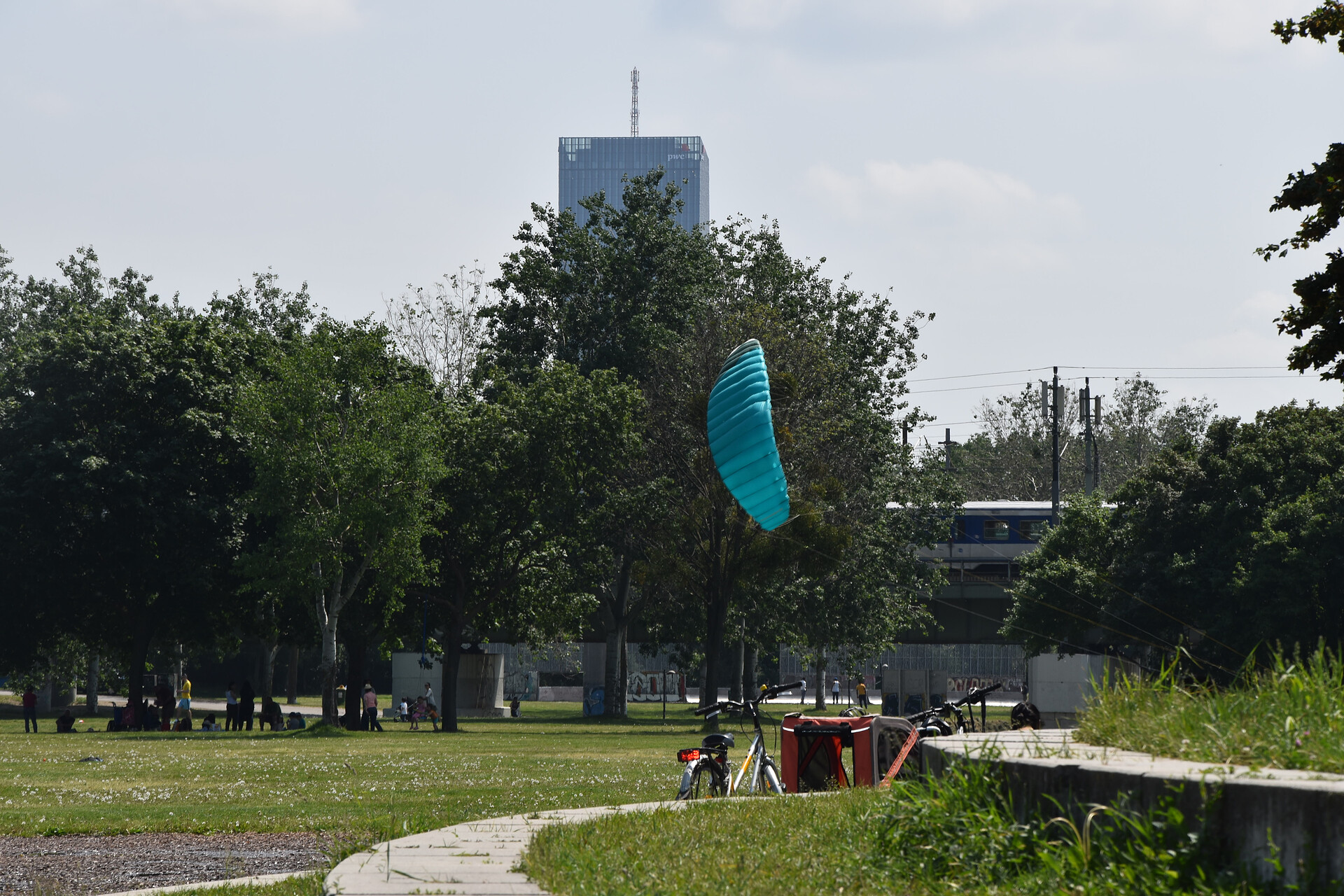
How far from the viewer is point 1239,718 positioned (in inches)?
303

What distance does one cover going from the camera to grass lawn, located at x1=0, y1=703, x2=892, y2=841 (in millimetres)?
15359

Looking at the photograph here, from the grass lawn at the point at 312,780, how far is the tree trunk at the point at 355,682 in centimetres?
895

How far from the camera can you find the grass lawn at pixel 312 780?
15.4 metres

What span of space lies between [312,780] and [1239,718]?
17.0 meters

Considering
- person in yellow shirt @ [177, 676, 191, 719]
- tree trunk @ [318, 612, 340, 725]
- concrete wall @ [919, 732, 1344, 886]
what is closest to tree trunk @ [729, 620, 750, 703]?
tree trunk @ [318, 612, 340, 725]

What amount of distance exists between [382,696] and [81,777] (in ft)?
236

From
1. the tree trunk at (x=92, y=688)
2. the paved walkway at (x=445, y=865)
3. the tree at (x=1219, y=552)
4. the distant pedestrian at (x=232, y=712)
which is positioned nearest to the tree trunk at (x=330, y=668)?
the distant pedestrian at (x=232, y=712)

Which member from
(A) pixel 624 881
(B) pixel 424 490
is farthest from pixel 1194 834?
(B) pixel 424 490

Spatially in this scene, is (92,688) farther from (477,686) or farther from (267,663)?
(477,686)

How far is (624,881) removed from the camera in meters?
7.26

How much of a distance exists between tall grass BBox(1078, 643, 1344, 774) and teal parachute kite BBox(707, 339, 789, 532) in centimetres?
1679

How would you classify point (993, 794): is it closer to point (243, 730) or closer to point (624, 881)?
point (624, 881)

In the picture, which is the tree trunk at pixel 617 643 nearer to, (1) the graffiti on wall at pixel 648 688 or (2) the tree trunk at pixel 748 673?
(2) the tree trunk at pixel 748 673

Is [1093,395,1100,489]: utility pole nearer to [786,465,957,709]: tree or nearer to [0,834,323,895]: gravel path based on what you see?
[786,465,957,709]: tree
